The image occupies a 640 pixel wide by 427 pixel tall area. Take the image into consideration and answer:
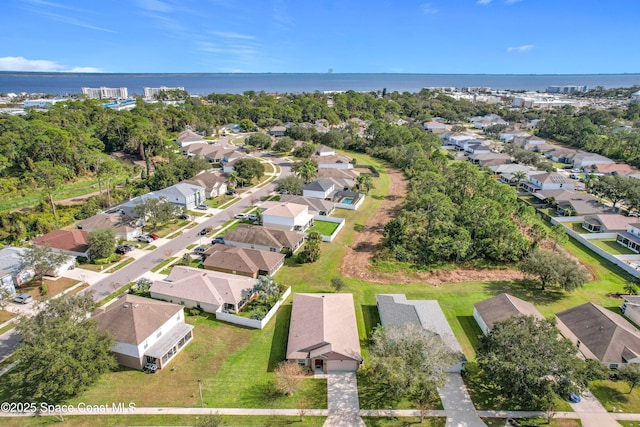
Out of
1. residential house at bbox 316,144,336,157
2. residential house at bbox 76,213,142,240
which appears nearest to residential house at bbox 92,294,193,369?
residential house at bbox 76,213,142,240

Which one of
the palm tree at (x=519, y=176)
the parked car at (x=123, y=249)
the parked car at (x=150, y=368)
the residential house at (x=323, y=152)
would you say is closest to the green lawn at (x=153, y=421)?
the parked car at (x=150, y=368)

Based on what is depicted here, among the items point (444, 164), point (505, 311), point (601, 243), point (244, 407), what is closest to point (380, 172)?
point (444, 164)

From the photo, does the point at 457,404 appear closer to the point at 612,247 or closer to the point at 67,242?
the point at 612,247

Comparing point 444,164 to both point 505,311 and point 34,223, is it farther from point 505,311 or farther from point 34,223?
point 34,223

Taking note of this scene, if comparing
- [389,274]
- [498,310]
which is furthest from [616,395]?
[389,274]

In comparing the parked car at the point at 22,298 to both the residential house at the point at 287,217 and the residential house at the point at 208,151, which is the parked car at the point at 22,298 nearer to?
the residential house at the point at 287,217

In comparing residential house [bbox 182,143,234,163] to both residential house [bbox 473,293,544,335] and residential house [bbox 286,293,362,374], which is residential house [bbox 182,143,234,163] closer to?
residential house [bbox 286,293,362,374]

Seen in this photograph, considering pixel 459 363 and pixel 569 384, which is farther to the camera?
pixel 459 363
